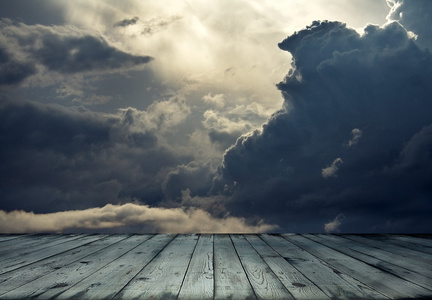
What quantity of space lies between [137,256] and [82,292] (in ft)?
3.83

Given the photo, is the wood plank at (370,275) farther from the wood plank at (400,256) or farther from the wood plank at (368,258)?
the wood plank at (400,256)

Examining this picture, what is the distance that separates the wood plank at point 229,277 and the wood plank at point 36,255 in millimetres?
1577

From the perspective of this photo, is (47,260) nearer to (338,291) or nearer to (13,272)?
(13,272)

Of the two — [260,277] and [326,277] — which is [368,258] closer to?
[326,277]

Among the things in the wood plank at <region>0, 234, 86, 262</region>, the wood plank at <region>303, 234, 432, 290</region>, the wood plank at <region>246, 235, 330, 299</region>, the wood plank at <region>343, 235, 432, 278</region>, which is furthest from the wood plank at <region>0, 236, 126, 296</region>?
the wood plank at <region>343, 235, 432, 278</region>

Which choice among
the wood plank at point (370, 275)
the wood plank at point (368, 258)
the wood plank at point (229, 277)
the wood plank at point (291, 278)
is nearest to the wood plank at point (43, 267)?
the wood plank at point (229, 277)

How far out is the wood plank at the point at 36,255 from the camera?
2.82m

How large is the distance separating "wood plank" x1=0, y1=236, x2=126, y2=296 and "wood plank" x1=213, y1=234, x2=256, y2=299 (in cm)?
124

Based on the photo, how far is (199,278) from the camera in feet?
7.55

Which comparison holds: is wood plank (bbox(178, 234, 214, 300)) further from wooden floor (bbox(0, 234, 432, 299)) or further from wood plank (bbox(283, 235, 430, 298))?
wood plank (bbox(283, 235, 430, 298))

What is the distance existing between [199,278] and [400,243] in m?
2.88

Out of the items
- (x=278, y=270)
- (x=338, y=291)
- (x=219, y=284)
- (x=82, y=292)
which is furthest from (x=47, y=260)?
(x=338, y=291)

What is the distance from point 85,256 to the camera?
3.23 metres

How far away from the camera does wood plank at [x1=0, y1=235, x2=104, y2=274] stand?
2.82 metres
